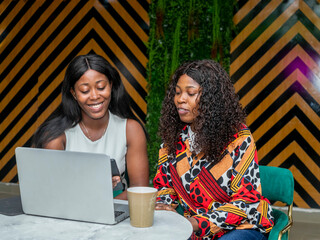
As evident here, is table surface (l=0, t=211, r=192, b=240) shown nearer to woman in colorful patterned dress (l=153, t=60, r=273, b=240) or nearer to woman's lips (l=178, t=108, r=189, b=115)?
woman in colorful patterned dress (l=153, t=60, r=273, b=240)

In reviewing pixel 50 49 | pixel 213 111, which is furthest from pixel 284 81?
pixel 50 49

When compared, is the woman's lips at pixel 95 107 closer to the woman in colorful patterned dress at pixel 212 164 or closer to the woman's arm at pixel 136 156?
the woman's arm at pixel 136 156

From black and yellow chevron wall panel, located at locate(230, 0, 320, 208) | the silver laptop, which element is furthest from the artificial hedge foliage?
the silver laptop

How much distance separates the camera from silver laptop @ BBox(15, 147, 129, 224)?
1.15 metres

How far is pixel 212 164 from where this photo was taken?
1.64 m

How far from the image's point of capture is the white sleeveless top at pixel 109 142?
192cm

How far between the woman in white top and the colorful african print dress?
264mm

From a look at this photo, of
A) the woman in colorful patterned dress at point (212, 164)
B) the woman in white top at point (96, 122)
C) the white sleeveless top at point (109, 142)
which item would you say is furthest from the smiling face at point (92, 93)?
the woman in colorful patterned dress at point (212, 164)

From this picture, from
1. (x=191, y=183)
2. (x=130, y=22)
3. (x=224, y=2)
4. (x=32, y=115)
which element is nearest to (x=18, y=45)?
(x=32, y=115)

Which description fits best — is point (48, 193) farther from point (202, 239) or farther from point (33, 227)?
point (202, 239)

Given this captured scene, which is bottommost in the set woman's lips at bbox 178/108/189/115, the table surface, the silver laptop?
the table surface

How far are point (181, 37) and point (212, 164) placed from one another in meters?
2.81

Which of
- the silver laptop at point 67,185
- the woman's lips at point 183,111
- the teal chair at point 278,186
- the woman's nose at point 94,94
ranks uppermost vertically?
the woman's nose at point 94,94

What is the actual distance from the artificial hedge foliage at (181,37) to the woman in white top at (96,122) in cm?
214
